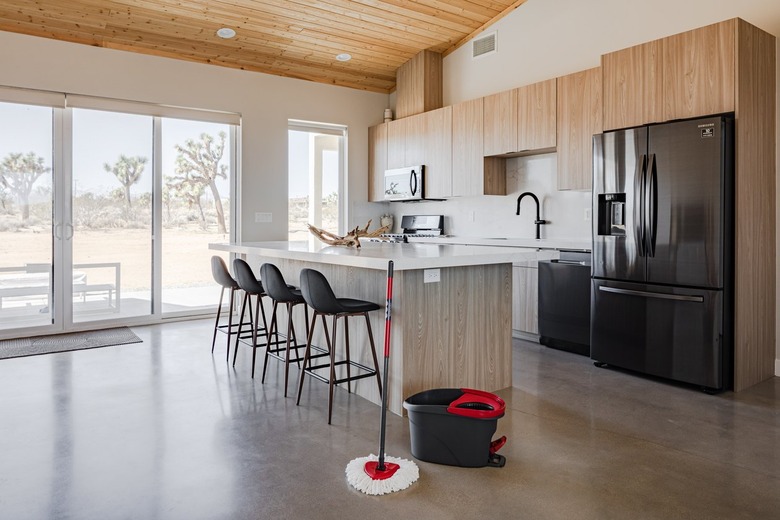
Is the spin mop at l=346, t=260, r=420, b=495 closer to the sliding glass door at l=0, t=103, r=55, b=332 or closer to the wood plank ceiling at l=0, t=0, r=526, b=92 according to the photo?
the wood plank ceiling at l=0, t=0, r=526, b=92

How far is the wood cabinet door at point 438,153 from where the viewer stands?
19.4ft

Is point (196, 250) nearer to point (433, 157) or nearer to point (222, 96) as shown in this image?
point (222, 96)

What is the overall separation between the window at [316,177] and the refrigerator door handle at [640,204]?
4.04 m

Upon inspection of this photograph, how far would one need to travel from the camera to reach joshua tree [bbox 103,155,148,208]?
5.58m

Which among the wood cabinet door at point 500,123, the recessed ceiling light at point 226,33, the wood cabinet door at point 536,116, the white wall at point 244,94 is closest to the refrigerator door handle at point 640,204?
the wood cabinet door at point 536,116

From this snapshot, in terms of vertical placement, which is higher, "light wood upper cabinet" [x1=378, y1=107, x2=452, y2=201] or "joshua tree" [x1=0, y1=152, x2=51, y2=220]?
"light wood upper cabinet" [x1=378, y1=107, x2=452, y2=201]

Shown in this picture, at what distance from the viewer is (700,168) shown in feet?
11.2

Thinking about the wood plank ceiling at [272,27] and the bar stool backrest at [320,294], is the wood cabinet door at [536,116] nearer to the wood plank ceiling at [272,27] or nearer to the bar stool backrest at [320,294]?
the wood plank ceiling at [272,27]

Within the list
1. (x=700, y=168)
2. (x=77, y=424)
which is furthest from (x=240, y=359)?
(x=700, y=168)

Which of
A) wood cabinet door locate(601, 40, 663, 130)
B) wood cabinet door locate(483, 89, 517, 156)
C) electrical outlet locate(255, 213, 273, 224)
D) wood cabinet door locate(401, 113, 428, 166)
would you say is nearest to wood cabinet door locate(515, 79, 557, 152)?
wood cabinet door locate(483, 89, 517, 156)

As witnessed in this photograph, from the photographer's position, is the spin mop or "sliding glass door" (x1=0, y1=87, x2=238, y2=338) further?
"sliding glass door" (x1=0, y1=87, x2=238, y2=338)

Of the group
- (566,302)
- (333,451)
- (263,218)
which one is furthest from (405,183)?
(333,451)

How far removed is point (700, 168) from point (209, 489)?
3315 millimetres

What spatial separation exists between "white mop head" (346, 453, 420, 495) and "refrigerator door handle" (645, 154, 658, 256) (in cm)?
233
